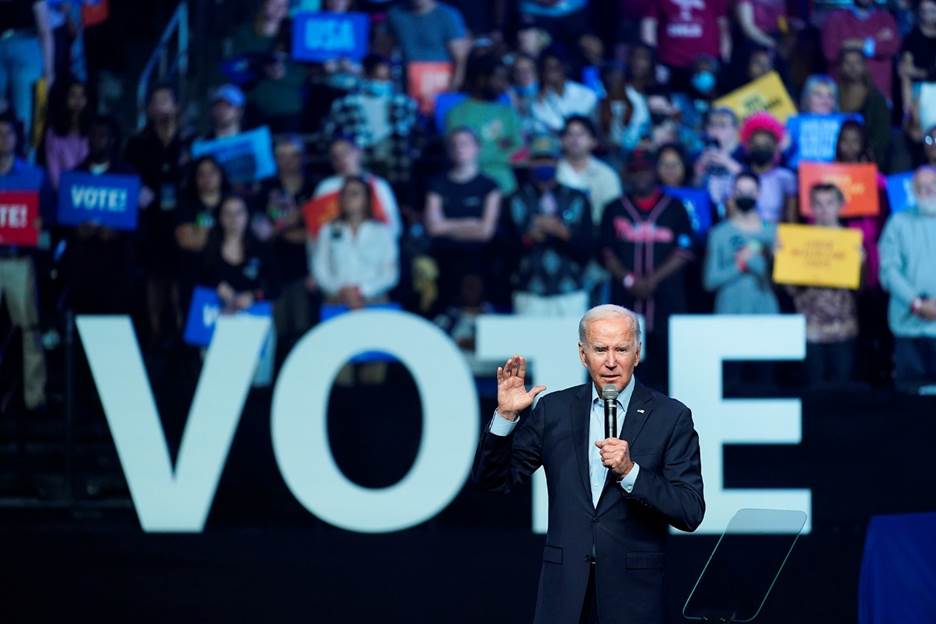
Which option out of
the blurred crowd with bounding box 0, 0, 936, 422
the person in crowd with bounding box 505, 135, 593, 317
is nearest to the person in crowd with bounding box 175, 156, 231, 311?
the blurred crowd with bounding box 0, 0, 936, 422

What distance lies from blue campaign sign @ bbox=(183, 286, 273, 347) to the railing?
869 millimetres

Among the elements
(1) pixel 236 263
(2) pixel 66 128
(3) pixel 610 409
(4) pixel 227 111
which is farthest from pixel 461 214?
→ (3) pixel 610 409

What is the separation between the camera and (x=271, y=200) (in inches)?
271

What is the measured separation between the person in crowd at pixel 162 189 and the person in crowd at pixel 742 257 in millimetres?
2506

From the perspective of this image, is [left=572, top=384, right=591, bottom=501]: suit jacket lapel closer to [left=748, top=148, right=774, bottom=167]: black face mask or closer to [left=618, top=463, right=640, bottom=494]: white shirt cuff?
[left=618, top=463, right=640, bottom=494]: white shirt cuff

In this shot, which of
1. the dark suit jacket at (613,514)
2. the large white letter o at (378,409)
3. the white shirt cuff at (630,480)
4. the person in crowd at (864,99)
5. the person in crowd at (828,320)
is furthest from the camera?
the person in crowd at (864,99)

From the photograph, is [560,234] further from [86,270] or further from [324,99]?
[86,270]

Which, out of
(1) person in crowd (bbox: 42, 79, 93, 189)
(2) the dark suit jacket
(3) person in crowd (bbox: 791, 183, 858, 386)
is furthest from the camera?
(1) person in crowd (bbox: 42, 79, 93, 189)

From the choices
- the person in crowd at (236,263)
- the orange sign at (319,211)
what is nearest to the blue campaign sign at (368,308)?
the person in crowd at (236,263)

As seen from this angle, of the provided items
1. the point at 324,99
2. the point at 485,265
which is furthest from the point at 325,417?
the point at 324,99

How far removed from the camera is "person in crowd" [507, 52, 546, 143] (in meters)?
6.86

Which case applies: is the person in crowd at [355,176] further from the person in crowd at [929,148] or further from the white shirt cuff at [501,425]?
the white shirt cuff at [501,425]

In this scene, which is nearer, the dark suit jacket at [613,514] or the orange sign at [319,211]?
the dark suit jacket at [613,514]

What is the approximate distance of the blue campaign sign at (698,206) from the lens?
683 centimetres
